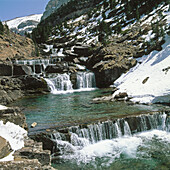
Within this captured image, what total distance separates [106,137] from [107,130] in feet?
1.79

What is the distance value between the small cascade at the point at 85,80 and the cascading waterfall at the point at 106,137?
23.3 meters

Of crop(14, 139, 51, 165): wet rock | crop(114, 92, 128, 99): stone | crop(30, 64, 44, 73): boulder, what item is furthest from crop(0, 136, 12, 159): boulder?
crop(30, 64, 44, 73): boulder

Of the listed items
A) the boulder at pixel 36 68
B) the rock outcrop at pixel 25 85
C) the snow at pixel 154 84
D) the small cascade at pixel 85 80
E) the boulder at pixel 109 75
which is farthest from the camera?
the boulder at pixel 36 68

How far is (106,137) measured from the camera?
13102mm

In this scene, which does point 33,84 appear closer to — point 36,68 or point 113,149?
point 36,68

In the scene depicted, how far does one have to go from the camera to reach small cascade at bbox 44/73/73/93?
3509 cm

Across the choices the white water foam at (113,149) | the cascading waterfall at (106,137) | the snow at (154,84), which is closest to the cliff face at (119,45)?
the snow at (154,84)

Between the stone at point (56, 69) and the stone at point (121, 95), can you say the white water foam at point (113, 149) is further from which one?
the stone at point (56, 69)

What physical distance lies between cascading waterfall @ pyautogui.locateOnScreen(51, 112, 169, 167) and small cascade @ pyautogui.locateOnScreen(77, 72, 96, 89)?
23267 millimetres

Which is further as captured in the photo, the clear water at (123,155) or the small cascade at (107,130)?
the small cascade at (107,130)

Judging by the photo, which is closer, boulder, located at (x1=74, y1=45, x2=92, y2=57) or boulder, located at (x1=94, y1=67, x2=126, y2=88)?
boulder, located at (x1=94, y1=67, x2=126, y2=88)

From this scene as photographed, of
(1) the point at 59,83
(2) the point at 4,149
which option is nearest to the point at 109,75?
(1) the point at 59,83

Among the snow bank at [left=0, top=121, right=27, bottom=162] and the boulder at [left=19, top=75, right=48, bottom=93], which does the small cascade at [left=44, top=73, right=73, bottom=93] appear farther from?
the snow bank at [left=0, top=121, right=27, bottom=162]

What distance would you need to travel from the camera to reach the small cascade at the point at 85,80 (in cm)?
3706
